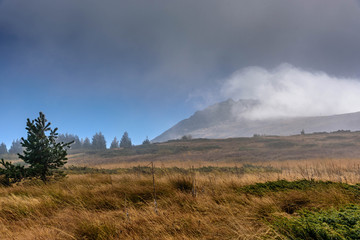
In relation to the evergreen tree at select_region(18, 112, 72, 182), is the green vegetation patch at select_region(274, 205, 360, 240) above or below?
below

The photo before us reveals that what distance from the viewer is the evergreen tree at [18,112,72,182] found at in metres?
7.11

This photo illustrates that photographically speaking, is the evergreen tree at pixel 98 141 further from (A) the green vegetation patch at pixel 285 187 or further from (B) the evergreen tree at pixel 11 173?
(A) the green vegetation patch at pixel 285 187

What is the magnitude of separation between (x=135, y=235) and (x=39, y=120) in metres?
7.52

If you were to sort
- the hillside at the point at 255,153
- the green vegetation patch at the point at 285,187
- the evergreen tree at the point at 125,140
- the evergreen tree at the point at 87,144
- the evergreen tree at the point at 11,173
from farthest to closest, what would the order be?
the evergreen tree at the point at 87,144 → the evergreen tree at the point at 125,140 → the hillside at the point at 255,153 → the evergreen tree at the point at 11,173 → the green vegetation patch at the point at 285,187

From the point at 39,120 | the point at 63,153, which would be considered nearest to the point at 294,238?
the point at 63,153

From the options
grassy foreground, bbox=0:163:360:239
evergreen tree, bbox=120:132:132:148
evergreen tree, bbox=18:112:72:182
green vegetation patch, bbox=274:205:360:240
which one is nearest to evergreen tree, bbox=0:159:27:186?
evergreen tree, bbox=18:112:72:182

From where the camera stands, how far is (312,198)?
3.10 metres

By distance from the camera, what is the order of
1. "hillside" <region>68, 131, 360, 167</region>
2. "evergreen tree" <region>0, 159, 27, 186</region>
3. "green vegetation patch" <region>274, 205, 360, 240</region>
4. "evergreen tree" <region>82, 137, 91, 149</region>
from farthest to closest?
"evergreen tree" <region>82, 137, 91, 149</region>
"hillside" <region>68, 131, 360, 167</region>
"evergreen tree" <region>0, 159, 27, 186</region>
"green vegetation patch" <region>274, 205, 360, 240</region>

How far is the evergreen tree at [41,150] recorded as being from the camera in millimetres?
7113

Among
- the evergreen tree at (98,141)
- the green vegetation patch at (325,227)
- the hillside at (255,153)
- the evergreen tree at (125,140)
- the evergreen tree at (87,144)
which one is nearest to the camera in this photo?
the green vegetation patch at (325,227)

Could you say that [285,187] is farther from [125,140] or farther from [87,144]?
[87,144]

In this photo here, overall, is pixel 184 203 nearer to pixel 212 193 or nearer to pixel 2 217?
pixel 212 193

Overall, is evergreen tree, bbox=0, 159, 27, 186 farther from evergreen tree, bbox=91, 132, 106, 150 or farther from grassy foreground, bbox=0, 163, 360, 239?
evergreen tree, bbox=91, 132, 106, 150

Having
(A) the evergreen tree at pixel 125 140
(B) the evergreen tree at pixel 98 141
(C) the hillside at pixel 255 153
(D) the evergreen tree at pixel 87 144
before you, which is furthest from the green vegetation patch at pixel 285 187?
(D) the evergreen tree at pixel 87 144
